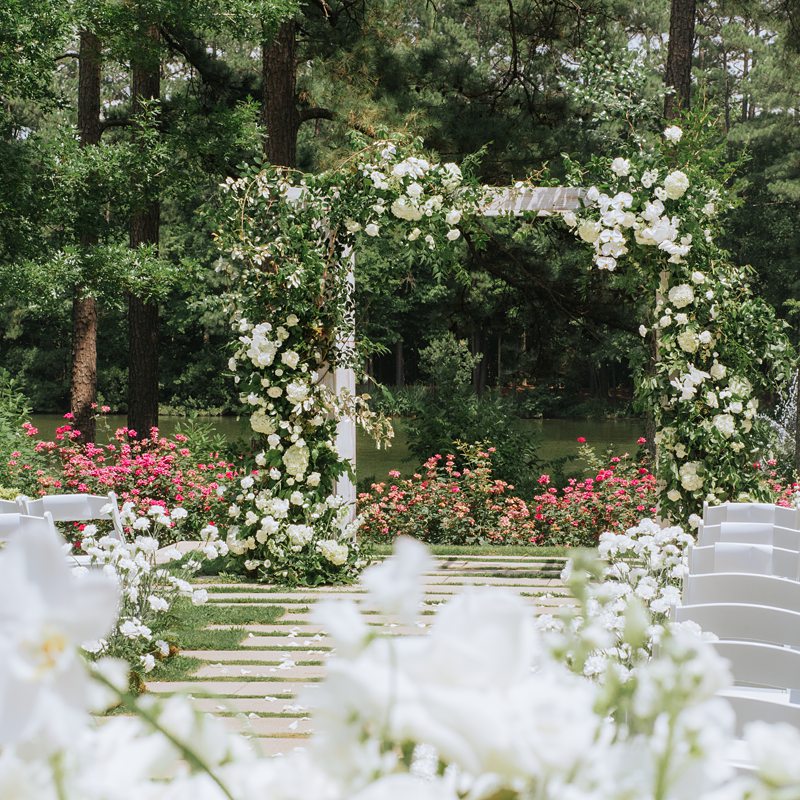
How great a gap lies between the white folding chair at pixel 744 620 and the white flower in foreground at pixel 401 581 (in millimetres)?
1737

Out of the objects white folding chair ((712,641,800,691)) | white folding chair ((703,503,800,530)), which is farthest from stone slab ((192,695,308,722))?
white folding chair ((712,641,800,691))

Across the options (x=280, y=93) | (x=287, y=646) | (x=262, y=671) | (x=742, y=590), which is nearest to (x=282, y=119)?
(x=280, y=93)

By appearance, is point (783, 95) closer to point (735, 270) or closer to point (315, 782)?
point (735, 270)

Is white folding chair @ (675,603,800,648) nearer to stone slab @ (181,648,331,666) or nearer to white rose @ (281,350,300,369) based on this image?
stone slab @ (181,648,331,666)

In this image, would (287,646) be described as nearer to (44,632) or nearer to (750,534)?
(750,534)

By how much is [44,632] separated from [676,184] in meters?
5.48

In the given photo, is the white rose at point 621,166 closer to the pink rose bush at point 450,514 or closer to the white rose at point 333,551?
the white rose at point 333,551

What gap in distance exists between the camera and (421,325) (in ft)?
85.7

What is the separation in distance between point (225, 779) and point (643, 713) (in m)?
0.23

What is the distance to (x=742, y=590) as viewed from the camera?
2.38 meters

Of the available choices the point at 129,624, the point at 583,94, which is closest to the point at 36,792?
the point at 129,624

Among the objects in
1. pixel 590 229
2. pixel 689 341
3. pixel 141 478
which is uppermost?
pixel 590 229

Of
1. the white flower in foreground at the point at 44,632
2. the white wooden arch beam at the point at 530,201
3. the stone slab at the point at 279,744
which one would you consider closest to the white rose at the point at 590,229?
the white wooden arch beam at the point at 530,201

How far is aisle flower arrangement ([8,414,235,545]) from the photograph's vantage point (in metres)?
7.98
